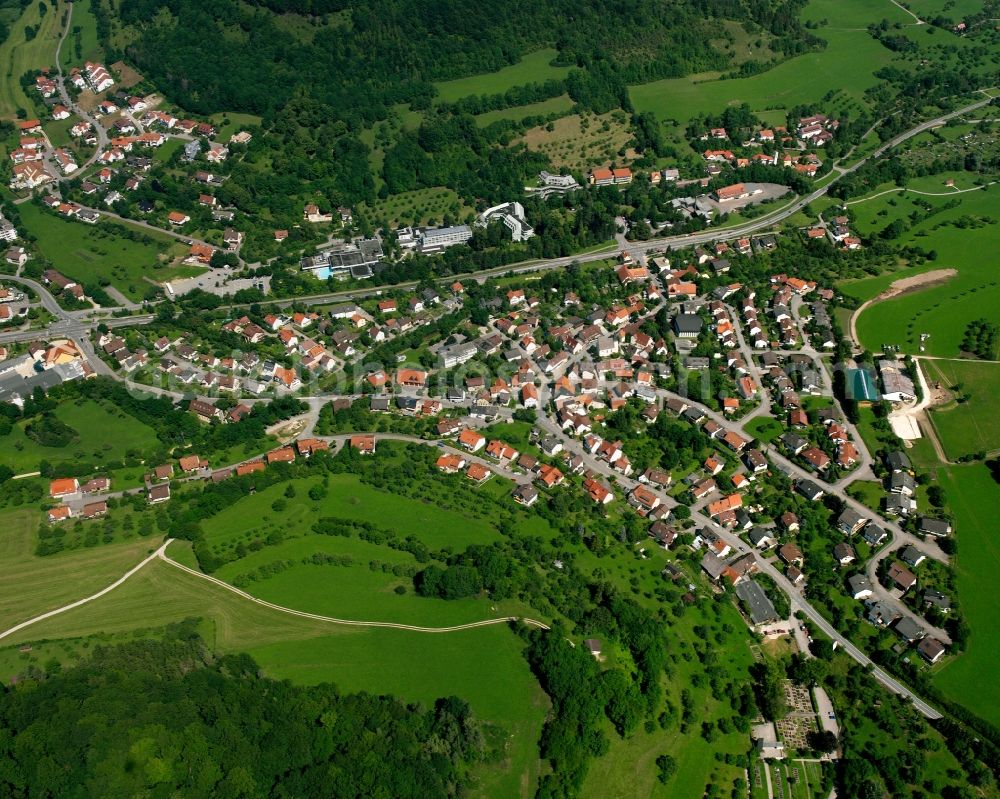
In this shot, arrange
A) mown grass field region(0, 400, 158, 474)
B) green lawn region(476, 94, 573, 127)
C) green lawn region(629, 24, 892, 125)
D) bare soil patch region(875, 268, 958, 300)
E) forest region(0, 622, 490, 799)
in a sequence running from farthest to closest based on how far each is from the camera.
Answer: green lawn region(629, 24, 892, 125) < green lawn region(476, 94, 573, 127) < bare soil patch region(875, 268, 958, 300) < mown grass field region(0, 400, 158, 474) < forest region(0, 622, 490, 799)

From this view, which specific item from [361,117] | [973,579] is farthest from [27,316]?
[973,579]

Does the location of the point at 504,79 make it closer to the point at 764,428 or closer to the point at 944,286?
the point at 944,286

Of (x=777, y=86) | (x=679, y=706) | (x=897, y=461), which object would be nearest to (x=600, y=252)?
(x=897, y=461)

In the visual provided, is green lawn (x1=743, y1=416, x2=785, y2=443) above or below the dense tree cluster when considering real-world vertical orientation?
below

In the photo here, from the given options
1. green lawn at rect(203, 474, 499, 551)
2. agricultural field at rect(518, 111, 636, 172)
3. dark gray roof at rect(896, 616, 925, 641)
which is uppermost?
agricultural field at rect(518, 111, 636, 172)

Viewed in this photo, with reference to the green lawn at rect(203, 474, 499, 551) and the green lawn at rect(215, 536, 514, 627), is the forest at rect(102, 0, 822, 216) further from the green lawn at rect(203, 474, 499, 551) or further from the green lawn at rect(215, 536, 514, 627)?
the green lawn at rect(215, 536, 514, 627)

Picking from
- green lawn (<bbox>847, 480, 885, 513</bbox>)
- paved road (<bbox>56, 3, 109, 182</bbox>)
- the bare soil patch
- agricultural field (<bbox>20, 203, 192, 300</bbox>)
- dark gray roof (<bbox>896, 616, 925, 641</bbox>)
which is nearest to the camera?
dark gray roof (<bbox>896, 616, 925, 641</bbox>)

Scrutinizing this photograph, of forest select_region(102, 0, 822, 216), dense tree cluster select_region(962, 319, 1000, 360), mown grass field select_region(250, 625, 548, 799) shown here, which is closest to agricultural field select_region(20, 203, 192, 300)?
forest select_region(102, 0, 822, 216)
